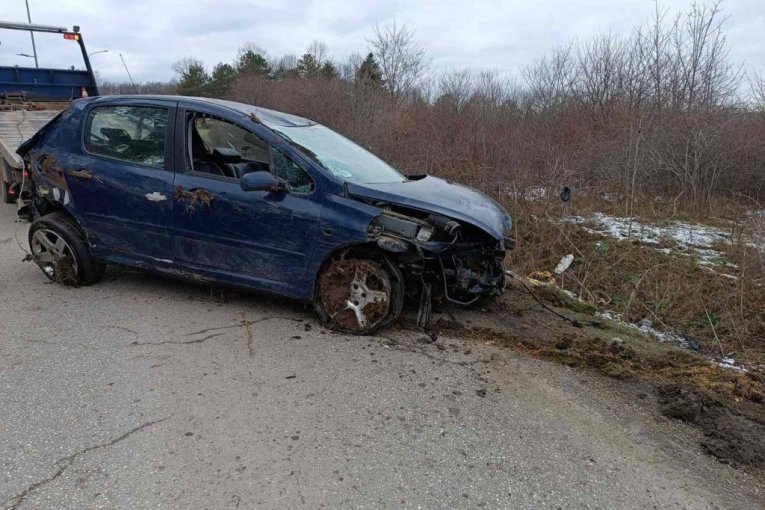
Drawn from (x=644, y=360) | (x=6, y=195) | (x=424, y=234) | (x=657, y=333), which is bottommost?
(x=657, y=333)

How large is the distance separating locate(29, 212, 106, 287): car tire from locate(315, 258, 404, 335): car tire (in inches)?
94.0

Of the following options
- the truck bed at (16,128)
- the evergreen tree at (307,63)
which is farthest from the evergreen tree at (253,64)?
the truck bed at (16,128)

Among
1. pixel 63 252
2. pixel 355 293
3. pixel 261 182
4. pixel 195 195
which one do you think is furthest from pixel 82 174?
pixel 355 293

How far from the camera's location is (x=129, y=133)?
15.3 feet

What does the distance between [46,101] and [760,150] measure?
48.0 feet

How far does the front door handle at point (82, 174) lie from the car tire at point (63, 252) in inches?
19.8

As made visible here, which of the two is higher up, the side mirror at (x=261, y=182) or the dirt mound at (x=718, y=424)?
the side mirror at (x=261, y=182)

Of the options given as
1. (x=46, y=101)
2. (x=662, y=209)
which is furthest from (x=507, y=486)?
(x=46, y=101)

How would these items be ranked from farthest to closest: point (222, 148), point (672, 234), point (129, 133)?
point (672, 234) < point (222, 148) < point (129, 133)

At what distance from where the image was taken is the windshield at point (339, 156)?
4320 mm

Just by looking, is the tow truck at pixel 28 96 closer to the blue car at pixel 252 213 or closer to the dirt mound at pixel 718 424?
the blue car at pixel 252 213

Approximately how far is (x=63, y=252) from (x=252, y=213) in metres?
2.17

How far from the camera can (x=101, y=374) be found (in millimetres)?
3465

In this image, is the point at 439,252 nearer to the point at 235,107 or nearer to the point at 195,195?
the point at 195,195
